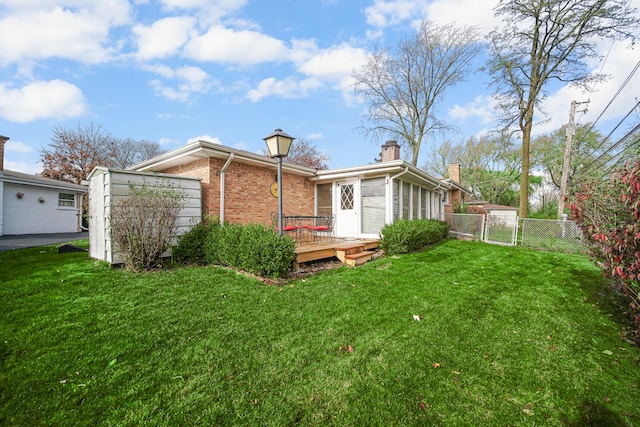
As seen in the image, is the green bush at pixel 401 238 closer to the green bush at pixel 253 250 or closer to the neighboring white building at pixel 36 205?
the green bush at pixel 253 250

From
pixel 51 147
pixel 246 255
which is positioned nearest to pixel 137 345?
pixel 246 255

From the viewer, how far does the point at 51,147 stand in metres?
19.0

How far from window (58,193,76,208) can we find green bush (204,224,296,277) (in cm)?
1408

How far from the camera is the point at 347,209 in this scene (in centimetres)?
920

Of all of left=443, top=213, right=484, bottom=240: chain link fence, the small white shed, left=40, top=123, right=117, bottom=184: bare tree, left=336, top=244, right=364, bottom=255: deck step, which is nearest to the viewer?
the small white shed

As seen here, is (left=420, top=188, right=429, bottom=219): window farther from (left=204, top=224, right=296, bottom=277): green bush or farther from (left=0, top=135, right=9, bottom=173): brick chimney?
(left=0, top=135, right=9, bottom=173): brick chimney

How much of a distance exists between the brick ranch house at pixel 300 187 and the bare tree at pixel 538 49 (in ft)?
25.1

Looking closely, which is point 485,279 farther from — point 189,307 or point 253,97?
point 253,97

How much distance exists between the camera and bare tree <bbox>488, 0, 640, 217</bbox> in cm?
1184

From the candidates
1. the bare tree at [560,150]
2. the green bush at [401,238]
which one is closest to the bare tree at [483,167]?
the bare tree at [560,150]

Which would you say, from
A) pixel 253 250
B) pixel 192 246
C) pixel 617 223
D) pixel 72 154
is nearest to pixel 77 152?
pixel 72 154

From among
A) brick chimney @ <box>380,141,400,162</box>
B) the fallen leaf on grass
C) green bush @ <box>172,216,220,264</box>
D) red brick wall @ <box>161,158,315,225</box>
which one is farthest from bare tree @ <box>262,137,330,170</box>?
the fallen leaf on grass

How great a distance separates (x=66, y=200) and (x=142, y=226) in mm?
14021

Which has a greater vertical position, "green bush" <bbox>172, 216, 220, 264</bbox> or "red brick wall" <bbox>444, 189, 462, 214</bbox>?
"red brick wall" <bbox>444, 189, 462, 214</bbox>
